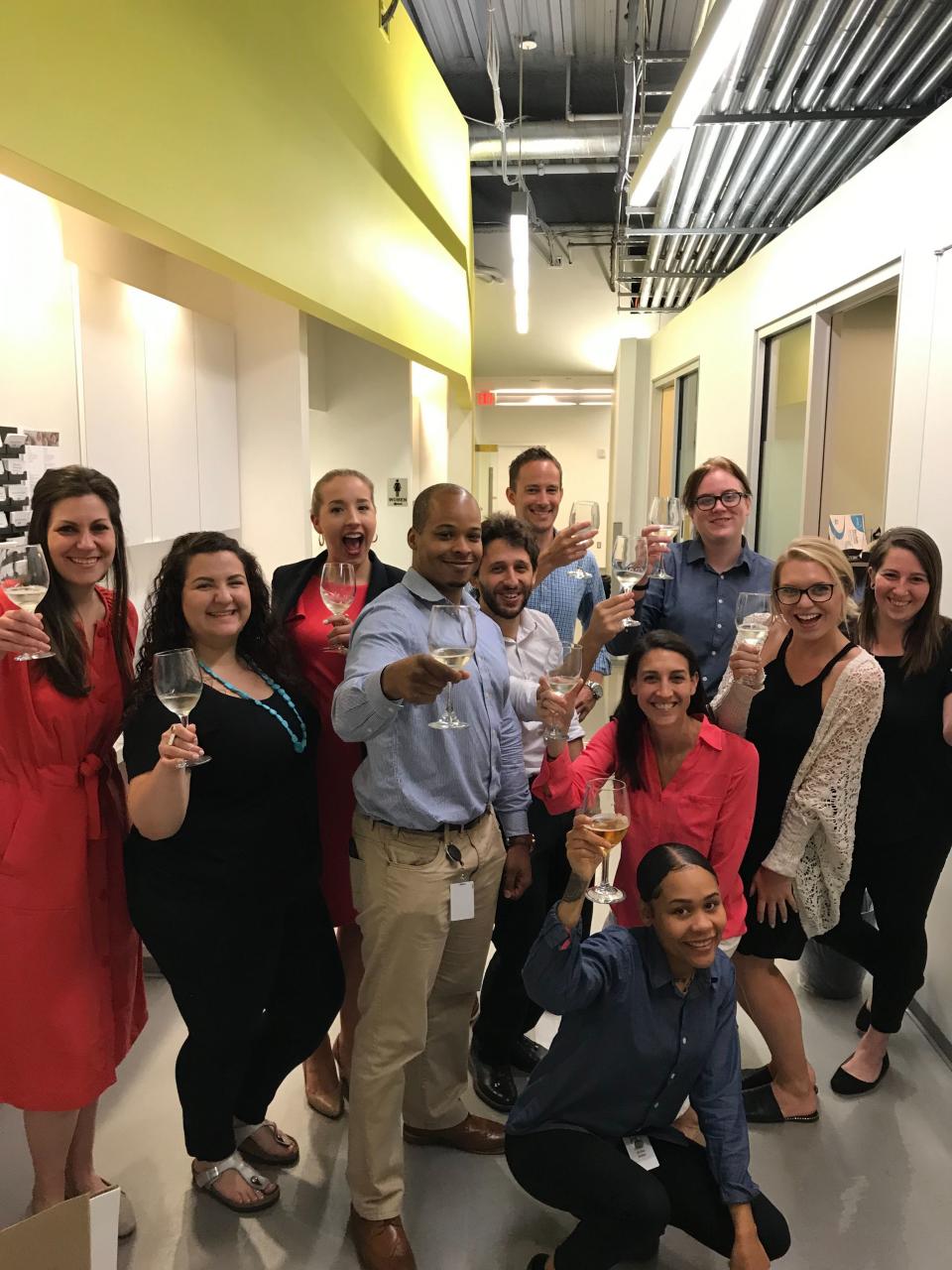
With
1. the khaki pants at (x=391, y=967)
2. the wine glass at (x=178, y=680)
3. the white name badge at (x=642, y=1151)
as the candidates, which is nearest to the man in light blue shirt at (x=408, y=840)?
the khaki pants at (x=391, y=967)

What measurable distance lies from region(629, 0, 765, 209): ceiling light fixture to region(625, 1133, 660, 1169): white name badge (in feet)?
10.1

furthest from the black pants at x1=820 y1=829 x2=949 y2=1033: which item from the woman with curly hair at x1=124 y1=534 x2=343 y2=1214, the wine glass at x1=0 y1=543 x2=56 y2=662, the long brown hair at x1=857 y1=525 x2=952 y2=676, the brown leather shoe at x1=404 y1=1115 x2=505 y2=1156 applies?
the wine glass at x1=0 y1=543 x2=56 y2=662

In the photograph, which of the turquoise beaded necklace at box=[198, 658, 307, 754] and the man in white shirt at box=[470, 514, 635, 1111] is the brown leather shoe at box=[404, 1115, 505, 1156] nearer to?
the man in white shirt at box=[470, 514, 635, 1111]

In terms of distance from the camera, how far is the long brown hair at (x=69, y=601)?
1878 millimetres

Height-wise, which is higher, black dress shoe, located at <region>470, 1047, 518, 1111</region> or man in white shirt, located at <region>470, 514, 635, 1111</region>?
man in white shirt, located at <region>470, 514, 635, 1111</region>

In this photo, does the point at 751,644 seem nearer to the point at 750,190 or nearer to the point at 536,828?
the point at 536,828

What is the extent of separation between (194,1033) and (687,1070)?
1135 mm

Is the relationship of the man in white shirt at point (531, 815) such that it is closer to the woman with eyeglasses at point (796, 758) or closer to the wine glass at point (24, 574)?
the woman with eyeglasses at point (796, 758)

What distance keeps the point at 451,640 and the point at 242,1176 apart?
1556 mm

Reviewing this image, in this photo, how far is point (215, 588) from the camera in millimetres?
1967

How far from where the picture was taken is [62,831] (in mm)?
1905

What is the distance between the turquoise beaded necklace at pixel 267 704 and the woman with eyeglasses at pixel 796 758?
110 cm

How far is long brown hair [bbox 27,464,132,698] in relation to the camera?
6.16ft

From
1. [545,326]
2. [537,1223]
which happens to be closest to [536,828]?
[537,1223]
